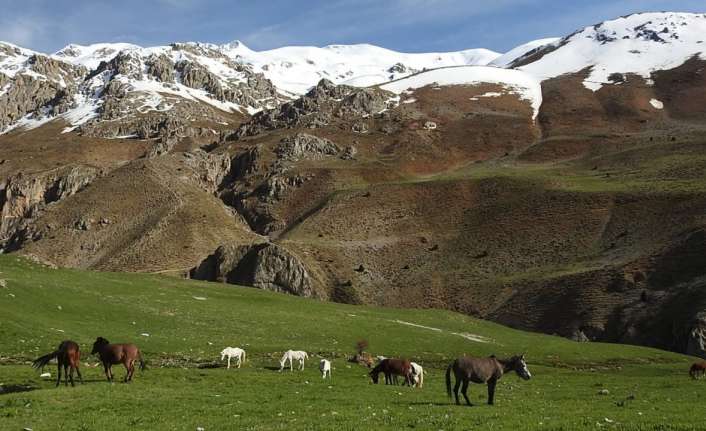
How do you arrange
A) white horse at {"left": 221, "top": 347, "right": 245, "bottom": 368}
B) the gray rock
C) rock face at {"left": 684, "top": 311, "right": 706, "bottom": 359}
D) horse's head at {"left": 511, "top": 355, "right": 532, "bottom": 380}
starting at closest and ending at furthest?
horse's head at {"left": 511, "top": 355, "right": 532, "bottom": 380} → white horse at {"left": 221, "top": 347, "right": 245, "bottom": 368} → rock face at {"left": 684, "top": 311, "right": 706, "bottom": 359} → the gray rock

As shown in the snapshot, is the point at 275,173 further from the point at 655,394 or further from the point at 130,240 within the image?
the point at 655,394

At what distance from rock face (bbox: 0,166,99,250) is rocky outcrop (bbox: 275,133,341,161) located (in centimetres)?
5207

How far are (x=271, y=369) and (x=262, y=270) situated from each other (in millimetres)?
65299

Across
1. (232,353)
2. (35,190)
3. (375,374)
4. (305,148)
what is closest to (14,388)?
(232,353)

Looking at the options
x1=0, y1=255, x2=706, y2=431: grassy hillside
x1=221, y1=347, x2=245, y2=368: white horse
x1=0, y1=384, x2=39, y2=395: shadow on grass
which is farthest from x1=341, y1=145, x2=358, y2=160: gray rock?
x1=0, y1=384, x2=39, y2=395: shadow on grass

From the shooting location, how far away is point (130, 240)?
124062 mm

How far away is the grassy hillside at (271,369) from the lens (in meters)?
20.8

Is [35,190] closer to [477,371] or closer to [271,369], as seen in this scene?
[271,369]

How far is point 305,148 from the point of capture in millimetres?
180625

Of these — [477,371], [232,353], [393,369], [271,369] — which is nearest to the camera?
[477,371]

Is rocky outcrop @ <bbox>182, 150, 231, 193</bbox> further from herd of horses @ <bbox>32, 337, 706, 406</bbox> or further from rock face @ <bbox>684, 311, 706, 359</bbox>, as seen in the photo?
herd of horses @ <bbox>32, 337, 706, 406</bbox>

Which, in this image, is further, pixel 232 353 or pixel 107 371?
pixel 232 353

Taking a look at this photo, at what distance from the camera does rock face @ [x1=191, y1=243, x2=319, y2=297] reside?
3957 inches

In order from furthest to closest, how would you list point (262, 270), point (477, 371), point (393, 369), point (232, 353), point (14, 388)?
point (262, 270) < point (232, 353) < point (393, 369) < point (14, 388) < point (477, 371)
